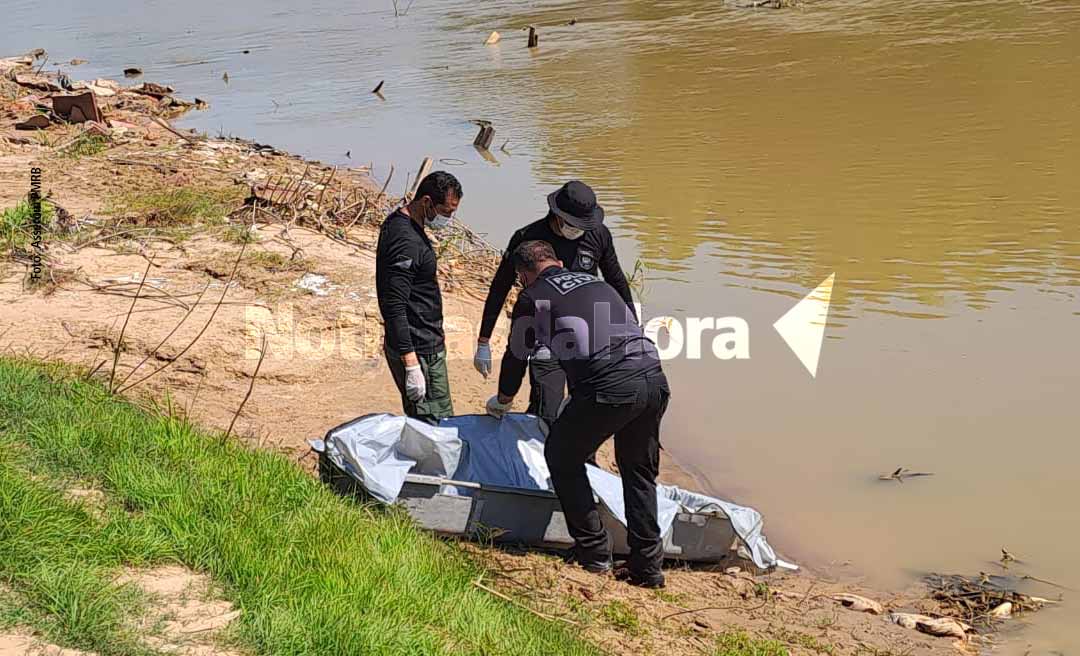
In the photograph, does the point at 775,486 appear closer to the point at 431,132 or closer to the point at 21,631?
the point at 21,631

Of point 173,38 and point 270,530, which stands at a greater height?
point 173,38

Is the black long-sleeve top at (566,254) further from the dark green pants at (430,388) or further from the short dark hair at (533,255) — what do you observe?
the short dark hair at (533,255)

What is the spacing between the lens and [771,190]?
480 inches

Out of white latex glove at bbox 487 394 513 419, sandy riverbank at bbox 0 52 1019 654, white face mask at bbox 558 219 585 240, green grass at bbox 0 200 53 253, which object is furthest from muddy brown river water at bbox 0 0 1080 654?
green grass at bbox 0 200 53 253

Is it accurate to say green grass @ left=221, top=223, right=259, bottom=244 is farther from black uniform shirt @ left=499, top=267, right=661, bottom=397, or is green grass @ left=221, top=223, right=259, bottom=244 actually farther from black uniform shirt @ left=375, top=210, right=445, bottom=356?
black uniform shirt @ left=499, top=267, right=661, bottom=397

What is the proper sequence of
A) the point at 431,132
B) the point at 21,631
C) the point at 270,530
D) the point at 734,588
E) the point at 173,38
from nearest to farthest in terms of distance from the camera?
the point at 21,631 < the point at 270,530 < the point at 734,588 < the point at 431,132 < the point at 173,38

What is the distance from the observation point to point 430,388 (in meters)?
5.32

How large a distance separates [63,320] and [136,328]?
1.49ft

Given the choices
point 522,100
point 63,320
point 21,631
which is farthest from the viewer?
point 522,100

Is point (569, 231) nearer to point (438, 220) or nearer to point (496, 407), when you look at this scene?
point (438, 220)

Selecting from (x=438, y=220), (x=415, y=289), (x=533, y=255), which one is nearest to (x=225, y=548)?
(x=415, y=289)

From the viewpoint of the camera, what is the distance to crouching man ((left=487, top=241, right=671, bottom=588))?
4500 mm

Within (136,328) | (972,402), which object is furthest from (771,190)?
(136,328)

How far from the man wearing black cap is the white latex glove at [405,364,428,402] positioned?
0.44 metres
